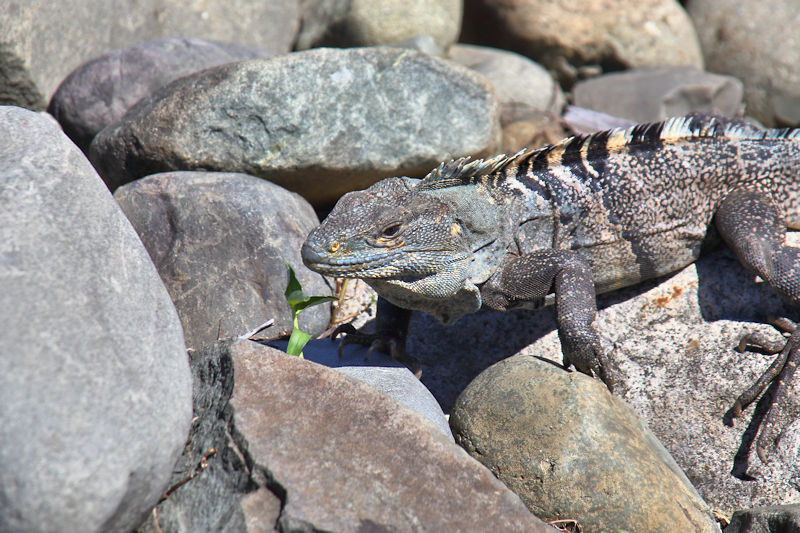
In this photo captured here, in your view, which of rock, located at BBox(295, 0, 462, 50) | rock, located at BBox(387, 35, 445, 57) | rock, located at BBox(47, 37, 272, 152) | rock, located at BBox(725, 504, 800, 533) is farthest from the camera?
rock, located at BBox(295, 0, 462, 50)

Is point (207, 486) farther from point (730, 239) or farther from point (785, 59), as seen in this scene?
point (785, 59)

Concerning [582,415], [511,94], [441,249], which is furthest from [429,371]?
[511,94]

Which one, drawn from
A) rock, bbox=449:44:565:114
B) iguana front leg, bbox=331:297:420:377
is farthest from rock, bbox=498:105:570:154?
iguana front leg, bbox=331:297:420:377

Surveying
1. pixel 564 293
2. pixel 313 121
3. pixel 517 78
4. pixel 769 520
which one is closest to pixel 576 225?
pixel 564 293

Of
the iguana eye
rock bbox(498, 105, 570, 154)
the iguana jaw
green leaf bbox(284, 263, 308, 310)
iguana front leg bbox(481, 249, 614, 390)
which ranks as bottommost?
rock bbox(498, 105, 570, 154)

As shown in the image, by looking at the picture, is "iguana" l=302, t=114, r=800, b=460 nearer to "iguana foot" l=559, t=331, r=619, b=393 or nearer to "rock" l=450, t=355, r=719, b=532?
"iguana foot" l=559, t=331, r=619, b=393

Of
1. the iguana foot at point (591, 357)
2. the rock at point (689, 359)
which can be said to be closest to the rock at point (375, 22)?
the rock at point (689, 359)
